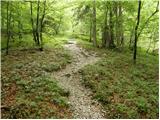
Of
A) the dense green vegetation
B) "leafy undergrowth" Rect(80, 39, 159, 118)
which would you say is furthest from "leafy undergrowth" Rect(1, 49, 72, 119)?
"leafy undergrowth" Rect(80, 39, 159, 118)

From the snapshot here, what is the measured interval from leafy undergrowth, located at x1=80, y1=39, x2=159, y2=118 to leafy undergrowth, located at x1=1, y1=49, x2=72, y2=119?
2.25 metres

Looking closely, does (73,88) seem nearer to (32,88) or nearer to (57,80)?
(57,80)

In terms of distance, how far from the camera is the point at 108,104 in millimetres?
12914

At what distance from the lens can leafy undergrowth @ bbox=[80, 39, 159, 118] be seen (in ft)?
41.3

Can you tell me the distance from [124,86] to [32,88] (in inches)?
238

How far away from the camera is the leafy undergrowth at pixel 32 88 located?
11.2 meters

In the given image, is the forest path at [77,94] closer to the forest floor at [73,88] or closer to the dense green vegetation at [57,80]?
the forest floor at [73,88]

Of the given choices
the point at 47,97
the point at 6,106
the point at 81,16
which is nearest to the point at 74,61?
the point at 47,97

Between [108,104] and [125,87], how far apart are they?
10.0 ft

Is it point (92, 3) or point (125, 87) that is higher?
point (92, 3)

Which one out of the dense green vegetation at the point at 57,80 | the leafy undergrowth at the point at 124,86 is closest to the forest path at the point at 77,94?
the dense green vegetation at the point at 57,80

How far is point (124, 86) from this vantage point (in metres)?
Answer: 15.7

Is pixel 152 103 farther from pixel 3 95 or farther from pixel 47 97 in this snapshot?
pixel 3 95

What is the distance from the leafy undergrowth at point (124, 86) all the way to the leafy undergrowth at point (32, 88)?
88.4 inches
